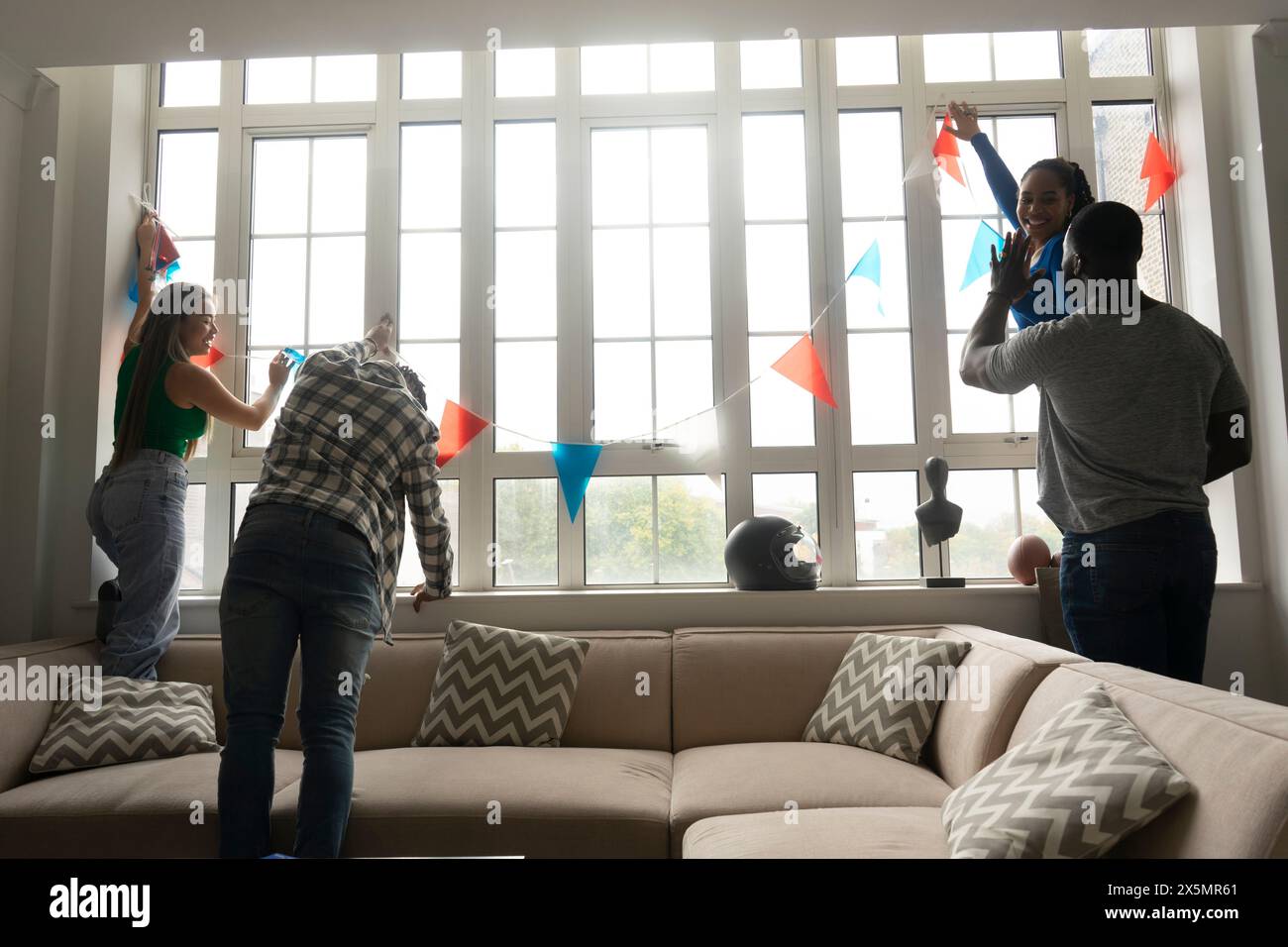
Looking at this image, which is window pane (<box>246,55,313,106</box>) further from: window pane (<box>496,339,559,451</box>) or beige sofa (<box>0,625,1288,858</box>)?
beige sofa (<box>0,625,1288,858</box>)

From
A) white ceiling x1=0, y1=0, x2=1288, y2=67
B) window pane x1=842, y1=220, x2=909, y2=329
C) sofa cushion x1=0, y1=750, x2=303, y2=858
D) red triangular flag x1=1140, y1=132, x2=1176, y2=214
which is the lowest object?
sofa cushion x1=0, y1=750, x2=303, y2=858

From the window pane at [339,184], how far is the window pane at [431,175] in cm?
17

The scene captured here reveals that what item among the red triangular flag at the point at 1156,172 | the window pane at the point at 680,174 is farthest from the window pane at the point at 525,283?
the red triangular flag at the point at 1156,172

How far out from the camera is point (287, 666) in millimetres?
1803

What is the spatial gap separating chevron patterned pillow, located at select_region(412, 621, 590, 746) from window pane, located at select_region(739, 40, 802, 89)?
86.4 inches

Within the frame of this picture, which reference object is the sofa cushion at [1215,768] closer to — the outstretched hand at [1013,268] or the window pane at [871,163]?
the outstretched hand at [1013,268]

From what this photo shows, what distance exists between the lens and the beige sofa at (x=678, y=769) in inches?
49.6

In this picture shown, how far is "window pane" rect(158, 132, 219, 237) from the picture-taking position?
3.35 m

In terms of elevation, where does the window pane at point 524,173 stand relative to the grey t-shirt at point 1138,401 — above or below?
above

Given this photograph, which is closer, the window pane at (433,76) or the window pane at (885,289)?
the window pane at (885,289)

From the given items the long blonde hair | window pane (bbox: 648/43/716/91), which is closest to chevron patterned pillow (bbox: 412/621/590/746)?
the long blonde hair

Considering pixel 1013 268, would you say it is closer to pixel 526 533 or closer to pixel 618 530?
pixel 618 530
